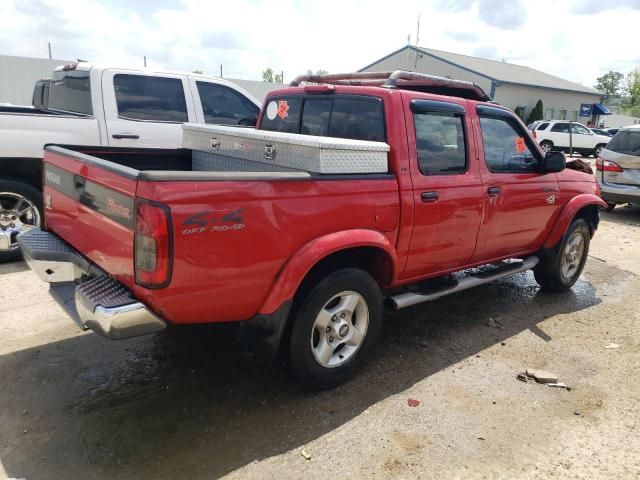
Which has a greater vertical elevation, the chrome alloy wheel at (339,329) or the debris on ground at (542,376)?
the chrome alloy wheel at (339,329)

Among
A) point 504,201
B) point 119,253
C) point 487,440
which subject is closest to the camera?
point 119,253

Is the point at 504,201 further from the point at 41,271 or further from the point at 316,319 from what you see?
the point at 41,271

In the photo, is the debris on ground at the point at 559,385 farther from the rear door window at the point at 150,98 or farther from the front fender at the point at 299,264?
the rear door window at the point at 150,98

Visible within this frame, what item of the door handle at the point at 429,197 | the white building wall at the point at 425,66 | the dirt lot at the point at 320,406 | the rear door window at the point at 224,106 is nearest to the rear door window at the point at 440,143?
the door handle at the point at 429,197

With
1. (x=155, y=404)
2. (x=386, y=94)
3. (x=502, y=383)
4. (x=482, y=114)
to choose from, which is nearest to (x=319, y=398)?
(x=155, y=404)

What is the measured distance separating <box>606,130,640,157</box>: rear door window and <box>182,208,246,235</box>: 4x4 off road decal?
375 inches

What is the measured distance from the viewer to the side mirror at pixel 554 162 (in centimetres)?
452

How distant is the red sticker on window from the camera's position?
4359mm

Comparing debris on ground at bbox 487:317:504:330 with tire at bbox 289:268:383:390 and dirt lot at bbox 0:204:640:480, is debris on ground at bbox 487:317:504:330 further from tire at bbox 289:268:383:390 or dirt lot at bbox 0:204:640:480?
tire at bbox 289:268:383:390

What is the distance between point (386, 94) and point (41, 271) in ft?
8.32

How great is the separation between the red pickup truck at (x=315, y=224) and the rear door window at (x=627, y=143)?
5787 mm

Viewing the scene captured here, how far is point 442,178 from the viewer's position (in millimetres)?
3729

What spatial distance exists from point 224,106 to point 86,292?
4.45m

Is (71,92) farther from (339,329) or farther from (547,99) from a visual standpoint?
(547,99)
